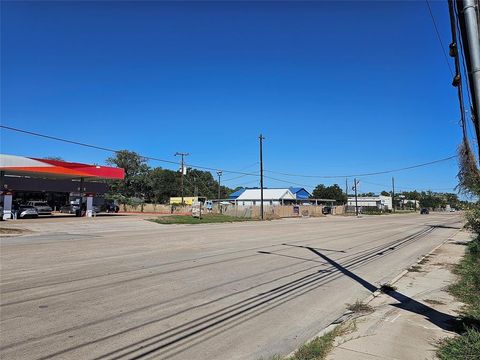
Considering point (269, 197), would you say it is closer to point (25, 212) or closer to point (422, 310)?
point (25, 212)

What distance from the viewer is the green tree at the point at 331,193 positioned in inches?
5822

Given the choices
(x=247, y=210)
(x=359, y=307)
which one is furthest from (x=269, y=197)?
(x=359, y=307)

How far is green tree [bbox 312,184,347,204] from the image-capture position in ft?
485

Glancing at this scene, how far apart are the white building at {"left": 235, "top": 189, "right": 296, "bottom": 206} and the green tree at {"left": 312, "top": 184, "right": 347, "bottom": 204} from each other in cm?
5053

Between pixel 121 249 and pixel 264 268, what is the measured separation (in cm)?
714

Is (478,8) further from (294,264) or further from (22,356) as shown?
(294,264)

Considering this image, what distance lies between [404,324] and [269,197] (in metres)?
89.9

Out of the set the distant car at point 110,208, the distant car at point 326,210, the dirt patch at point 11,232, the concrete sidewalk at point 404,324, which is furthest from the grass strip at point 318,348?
the distant car at point 326,210

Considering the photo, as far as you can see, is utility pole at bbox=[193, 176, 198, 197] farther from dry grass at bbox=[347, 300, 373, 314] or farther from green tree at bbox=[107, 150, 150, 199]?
dry grass at bbox=[347, 300, 373, 314]

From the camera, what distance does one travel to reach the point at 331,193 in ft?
495

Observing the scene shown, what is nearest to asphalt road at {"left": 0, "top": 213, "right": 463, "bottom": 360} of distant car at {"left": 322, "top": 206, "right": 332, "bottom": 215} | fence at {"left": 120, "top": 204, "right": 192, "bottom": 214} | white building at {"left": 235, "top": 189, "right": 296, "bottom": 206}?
fence at {"left": 120, "top": 204, "right": 192, "bottom": 214}

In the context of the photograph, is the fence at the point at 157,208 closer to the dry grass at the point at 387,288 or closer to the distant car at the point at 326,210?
the distant car at the point at 326,210

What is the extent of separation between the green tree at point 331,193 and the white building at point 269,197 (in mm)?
50533

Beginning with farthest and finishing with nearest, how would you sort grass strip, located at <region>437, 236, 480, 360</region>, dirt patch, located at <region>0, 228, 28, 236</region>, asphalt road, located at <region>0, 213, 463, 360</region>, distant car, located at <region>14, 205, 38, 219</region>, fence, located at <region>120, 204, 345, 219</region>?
fence, located at <region>120, 204, 345, 219</region>, distant car, located at <region>14, 205, 38, 219</region>, dirt patch, located at <region>0, 228, 28, 236</region>, asphalt road, located at <region>0, 213, 463, 360</region>, grass strip, located at <region>437, 236, 480, 360</region>
